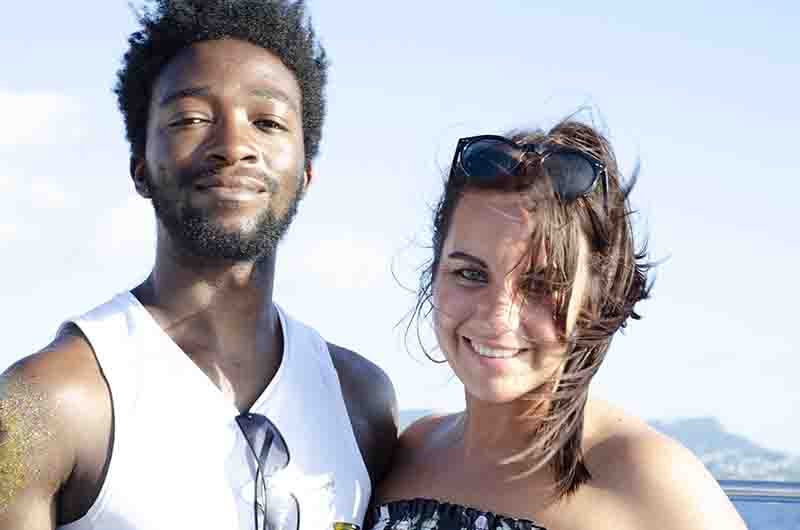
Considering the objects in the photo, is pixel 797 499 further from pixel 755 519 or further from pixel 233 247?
pixel 233 247

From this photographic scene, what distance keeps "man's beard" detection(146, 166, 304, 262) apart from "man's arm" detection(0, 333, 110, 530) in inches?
22.7

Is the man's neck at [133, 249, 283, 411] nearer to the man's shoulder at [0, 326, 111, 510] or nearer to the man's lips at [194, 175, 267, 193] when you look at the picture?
the man's lips at [194, 175, 267, 193]

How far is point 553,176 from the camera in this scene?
3.70m

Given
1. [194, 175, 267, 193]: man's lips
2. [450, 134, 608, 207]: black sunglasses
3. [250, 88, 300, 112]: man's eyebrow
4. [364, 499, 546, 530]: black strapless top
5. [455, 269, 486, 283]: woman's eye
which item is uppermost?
[250, 88, 300, 112]: man's eyebrow

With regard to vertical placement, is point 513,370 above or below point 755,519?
above

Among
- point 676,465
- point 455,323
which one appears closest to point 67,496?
point 455,323

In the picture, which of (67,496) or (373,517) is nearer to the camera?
(67,496)

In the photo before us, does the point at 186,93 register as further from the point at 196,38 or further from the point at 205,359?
the point at 205,359

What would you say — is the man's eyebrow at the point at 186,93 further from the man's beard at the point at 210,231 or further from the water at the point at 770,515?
the water at the point at 770,515

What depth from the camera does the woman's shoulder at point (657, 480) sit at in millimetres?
3473

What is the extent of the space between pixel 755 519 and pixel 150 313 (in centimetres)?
337

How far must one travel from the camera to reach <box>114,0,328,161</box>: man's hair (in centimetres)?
430

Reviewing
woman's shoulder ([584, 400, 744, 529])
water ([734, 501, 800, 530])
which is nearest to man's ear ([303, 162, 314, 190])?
woman's shoulder ([584, 400, 744, 529])

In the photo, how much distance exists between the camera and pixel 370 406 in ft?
15.1
